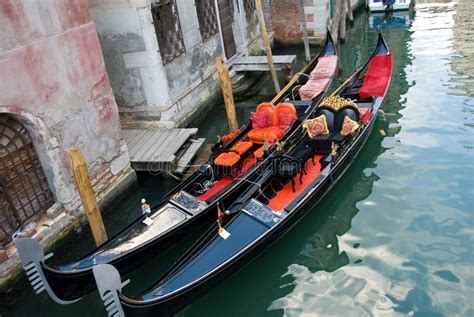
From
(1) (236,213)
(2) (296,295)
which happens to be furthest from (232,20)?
(2) (296,295)

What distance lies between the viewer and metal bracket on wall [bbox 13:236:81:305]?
3.53 m

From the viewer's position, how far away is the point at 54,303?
4246 millimetres

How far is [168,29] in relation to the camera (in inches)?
279

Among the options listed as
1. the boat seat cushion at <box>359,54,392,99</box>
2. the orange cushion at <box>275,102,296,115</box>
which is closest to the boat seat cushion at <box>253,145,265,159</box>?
the orange cushion at <box>275,102,296,115</box>

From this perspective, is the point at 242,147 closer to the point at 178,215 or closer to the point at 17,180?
the point at 178,215

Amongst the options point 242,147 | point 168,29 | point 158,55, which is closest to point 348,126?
point 242,147

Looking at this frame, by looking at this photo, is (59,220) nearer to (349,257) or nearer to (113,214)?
(113,214)

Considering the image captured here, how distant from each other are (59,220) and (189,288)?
6.27 ft

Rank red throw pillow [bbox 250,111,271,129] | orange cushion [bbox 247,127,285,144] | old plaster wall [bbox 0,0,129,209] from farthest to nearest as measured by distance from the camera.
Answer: red throw pillow [bbox 250,111,271,129], orange cushion [bbox 247,127,285,144], old plaster wall [bbox 0,0,129,209]

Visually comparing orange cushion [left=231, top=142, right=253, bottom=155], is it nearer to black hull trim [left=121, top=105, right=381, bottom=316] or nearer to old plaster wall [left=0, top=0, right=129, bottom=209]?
black hull trim [left=121, top=105, right=381, bottom=316]

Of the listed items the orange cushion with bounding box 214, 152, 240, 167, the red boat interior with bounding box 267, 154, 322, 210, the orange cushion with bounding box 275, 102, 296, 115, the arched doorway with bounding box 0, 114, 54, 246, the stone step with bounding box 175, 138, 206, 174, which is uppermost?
the arched doorway with bounding box 0, 114, 54, 246

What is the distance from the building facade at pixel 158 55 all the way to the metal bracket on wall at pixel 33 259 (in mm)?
3686

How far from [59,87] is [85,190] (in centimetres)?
122

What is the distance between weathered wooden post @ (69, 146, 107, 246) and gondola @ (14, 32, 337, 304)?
23 centimetres
